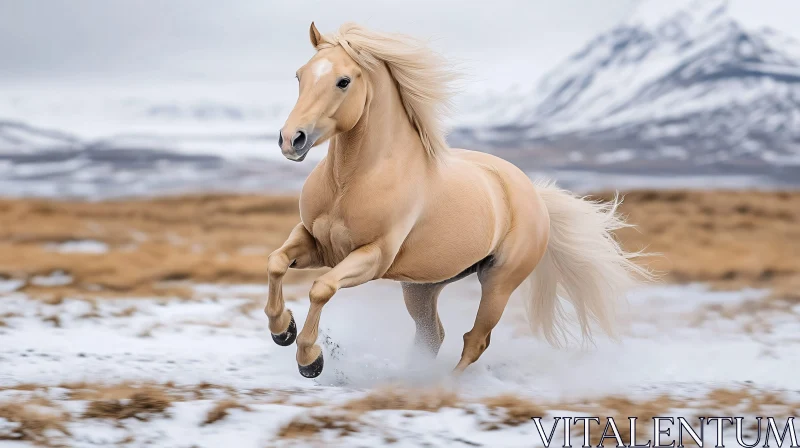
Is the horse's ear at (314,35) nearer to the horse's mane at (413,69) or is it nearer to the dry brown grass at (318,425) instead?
the horse's mane at (413,69)

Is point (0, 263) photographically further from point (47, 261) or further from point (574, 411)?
point (574, 411)

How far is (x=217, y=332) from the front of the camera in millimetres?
6270

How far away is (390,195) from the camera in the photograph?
3.98m

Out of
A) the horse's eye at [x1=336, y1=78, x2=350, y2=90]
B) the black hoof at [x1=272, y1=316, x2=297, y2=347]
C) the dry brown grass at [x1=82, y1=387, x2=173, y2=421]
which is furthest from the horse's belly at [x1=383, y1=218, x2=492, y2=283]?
the dry brown grass at [x1=82, y1=387, x2=173, y2=421]

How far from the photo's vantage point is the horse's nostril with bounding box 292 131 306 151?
3.48 m

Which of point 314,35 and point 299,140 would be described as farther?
point 314,35

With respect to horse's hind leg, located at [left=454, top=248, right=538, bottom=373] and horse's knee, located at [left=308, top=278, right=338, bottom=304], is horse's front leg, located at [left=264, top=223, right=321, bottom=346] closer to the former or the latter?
horse's knee, located at [left=308, top=278, right=338, bottom=304]

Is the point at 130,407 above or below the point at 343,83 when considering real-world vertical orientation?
below

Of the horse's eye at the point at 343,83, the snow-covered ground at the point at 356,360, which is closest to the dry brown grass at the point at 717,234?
the snow-covered ground at the point at 356,360

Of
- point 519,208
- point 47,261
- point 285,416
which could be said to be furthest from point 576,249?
point 47,261

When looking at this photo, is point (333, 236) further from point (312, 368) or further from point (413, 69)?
point (413, 69)

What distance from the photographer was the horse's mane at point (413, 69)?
3887mm

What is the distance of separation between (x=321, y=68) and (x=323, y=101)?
0.47ft

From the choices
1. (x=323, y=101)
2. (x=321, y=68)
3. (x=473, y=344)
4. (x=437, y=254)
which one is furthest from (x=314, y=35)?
(x=473, y=344)
